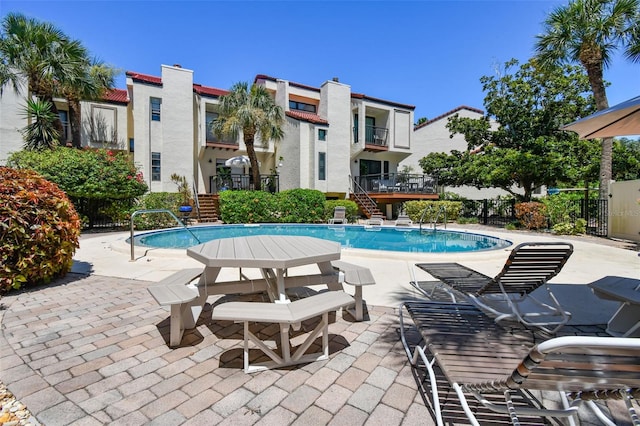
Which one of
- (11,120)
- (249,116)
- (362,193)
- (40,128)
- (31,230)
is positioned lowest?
(31,230)

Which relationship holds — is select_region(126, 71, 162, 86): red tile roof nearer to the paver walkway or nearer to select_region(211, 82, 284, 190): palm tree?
select_region(211, 82, 284, 190): palm tree

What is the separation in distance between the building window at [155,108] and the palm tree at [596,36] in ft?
67.1

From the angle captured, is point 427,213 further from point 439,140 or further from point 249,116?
point 249,116

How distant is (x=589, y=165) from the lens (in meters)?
15.9

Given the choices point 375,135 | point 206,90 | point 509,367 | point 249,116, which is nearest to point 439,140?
point 375,135

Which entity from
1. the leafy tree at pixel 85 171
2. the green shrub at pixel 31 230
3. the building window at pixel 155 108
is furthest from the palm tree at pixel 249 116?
the green shrub at pixel 31 230

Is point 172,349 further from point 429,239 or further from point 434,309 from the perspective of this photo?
point 429,239

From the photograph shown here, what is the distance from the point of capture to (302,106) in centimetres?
2381

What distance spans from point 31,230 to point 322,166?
17506 millimetres

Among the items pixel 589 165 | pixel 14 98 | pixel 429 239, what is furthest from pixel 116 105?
pixel 589 165

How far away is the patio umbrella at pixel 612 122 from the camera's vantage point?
3.57 metres

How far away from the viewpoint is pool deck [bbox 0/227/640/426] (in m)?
2.17

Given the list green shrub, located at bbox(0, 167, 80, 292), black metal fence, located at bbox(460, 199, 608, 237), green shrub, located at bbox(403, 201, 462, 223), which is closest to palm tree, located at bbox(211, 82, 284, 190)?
green shrub, located at bbox(403, 201, 462, 223)

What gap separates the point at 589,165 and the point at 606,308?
15818 mm
